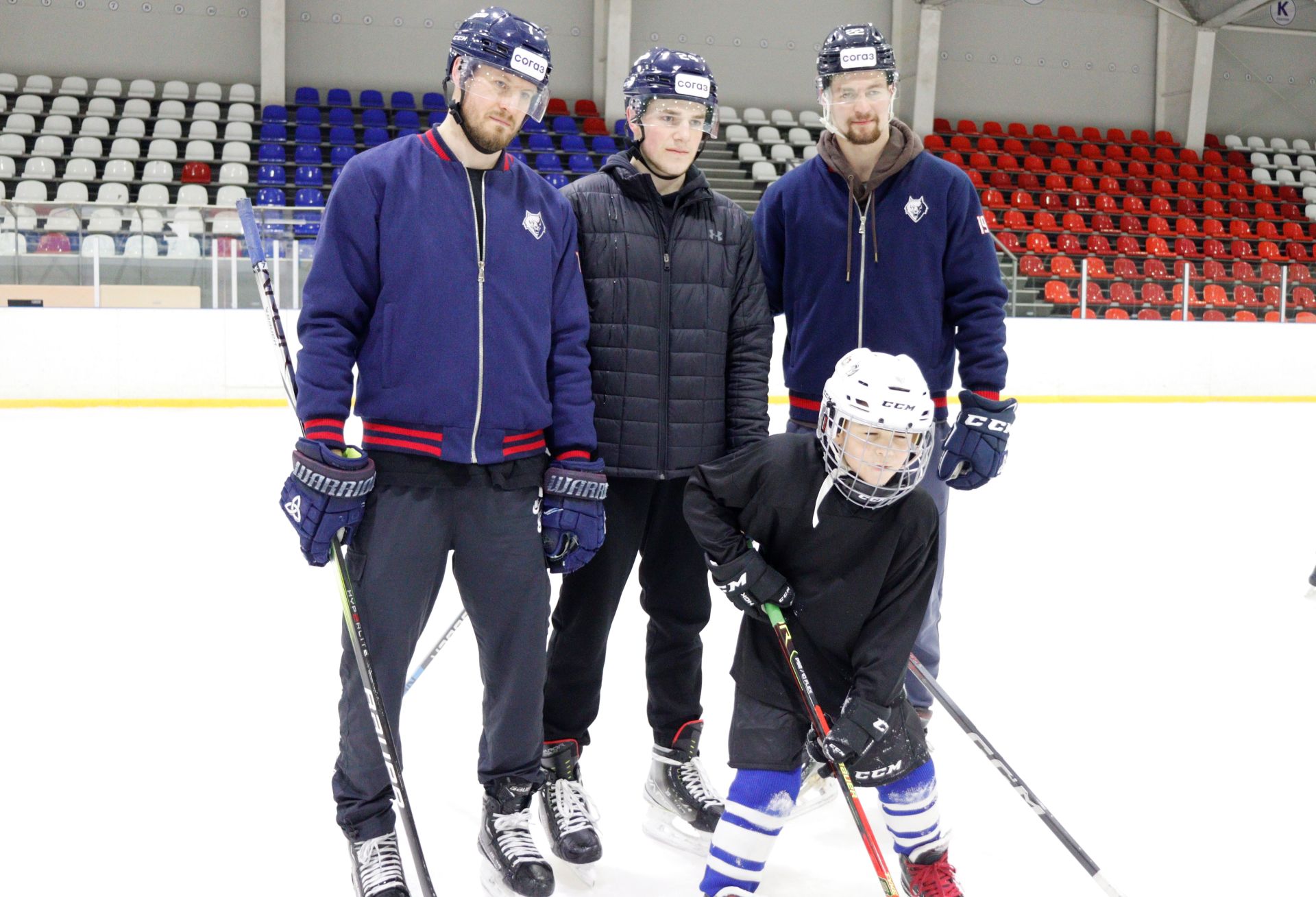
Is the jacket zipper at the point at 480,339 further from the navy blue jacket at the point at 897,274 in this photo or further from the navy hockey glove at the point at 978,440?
the navy hockey glove at the point at 978,440

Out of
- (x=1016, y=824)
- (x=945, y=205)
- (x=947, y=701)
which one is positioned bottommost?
(x=1016, y=824)

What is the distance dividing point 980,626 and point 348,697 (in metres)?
2.25

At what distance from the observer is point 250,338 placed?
793 cm

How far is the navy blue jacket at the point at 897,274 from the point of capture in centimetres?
239

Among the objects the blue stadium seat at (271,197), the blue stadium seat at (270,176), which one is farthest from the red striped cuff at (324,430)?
the blue stadium seat at (270,176)

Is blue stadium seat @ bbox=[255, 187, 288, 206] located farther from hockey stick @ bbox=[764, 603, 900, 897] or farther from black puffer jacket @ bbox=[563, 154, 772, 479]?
hockey stick @ bbox=[764, 603, 900, 897]

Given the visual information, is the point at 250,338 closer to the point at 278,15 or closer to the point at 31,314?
the point at 31,314

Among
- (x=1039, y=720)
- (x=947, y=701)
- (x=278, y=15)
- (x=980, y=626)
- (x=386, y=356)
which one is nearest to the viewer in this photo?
(x=386, y=356)

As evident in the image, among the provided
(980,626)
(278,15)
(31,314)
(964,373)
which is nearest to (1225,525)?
(980,626)

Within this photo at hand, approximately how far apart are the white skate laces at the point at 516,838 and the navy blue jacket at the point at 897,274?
3.26 ft

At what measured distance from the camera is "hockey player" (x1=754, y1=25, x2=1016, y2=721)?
2377 millimetres

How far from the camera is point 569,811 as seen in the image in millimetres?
2160

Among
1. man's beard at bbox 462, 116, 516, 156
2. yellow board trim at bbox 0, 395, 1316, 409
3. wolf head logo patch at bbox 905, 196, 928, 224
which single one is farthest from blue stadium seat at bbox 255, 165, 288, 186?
man's beard at bbox 462, 116, 516, 156

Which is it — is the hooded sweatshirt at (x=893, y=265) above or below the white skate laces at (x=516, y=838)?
above
